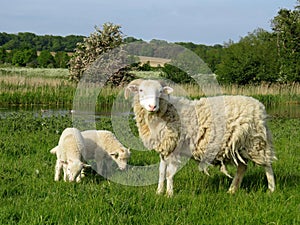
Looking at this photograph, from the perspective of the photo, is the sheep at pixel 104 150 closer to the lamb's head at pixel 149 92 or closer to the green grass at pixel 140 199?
the green grass at pixel 140 199

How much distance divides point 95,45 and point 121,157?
18115mm

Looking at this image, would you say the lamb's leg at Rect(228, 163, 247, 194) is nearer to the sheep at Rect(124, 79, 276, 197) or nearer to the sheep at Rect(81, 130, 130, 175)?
the sheep at Rect(124, 79, 276, 197)

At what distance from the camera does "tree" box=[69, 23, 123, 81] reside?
24.4 meters

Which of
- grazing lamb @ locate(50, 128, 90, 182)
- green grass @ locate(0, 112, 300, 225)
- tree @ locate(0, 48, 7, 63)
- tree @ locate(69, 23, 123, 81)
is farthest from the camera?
tree @ locate(0, 48, 7, 63)

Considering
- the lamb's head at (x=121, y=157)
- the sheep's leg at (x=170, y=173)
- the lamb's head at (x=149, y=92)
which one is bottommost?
the lamb's head at (x=121, y=157)

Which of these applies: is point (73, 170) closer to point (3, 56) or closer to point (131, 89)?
point (131, 89)

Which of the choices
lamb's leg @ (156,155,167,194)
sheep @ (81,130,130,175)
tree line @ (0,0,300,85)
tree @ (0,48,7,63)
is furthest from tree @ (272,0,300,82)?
tree @ (0,48,7,63)

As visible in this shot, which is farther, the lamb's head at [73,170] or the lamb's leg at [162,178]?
the lamb's head at [73,170]

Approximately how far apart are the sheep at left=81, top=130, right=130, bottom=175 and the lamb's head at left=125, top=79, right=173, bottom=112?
6.34 ft

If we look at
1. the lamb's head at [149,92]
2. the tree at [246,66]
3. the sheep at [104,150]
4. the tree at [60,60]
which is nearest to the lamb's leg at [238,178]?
the lamb's head at [149,92]

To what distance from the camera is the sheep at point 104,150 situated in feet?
23.6

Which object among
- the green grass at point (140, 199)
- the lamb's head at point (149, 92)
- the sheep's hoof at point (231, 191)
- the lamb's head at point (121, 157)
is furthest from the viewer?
the lamb's head at point (121, 157)

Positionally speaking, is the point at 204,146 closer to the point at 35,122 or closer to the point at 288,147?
the point at 288,147

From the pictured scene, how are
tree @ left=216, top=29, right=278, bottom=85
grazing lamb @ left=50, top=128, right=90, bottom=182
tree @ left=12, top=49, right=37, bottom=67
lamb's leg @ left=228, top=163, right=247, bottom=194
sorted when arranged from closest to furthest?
lamb's leg @ left=228, top=163, right=247, bottom=194
grazing lamb @ left=50, top=128, right=90, bottom=182
tree @ left=216, top=29, right=278, bottom=85
tree @ left=12, top=49, right=37, bottom=67
